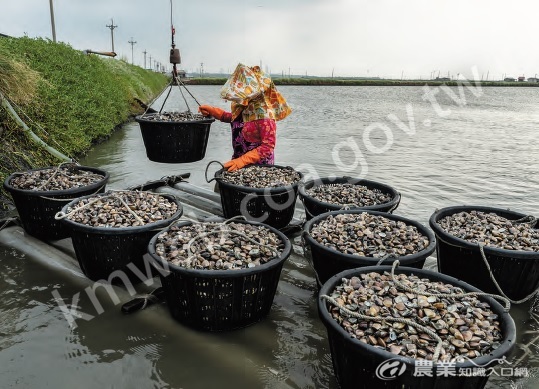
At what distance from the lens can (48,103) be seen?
6438 mm

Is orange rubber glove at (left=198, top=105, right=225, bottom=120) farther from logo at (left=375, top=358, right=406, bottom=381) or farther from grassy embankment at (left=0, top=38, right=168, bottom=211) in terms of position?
logo at (left=375, top=358, right=406, bottom=381)

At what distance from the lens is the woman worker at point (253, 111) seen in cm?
390

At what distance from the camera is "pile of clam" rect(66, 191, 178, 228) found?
3.01m

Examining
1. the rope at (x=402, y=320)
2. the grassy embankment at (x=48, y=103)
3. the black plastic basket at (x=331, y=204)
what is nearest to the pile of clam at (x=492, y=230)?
the black plastic basket at (x=331, y=204)

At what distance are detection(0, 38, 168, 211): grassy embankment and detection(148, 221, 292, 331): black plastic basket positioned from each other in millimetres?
2885

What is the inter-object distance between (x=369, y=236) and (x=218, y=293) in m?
1.09

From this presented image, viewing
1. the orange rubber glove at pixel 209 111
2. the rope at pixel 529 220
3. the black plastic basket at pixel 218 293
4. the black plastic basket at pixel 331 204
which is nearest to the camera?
the black plastic basket at pixel 218 293

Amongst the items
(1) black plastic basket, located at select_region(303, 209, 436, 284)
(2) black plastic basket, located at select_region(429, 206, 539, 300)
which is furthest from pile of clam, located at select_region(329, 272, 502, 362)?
(2) black plastic basket, located at select_region(429, 206, 539, 300)

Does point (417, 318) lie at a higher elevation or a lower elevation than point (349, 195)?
lower

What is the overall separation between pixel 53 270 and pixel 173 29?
2.48 m

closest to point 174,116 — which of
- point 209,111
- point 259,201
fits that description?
point 209,111

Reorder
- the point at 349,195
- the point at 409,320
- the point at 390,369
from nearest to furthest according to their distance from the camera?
the point at 390,369, the point at 409,320, the point at 349,195

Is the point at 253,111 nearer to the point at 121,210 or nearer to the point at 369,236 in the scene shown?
the point at 121,210

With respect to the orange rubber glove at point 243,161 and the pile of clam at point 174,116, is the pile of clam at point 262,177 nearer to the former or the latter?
the orange rubber glove at point 243,161
